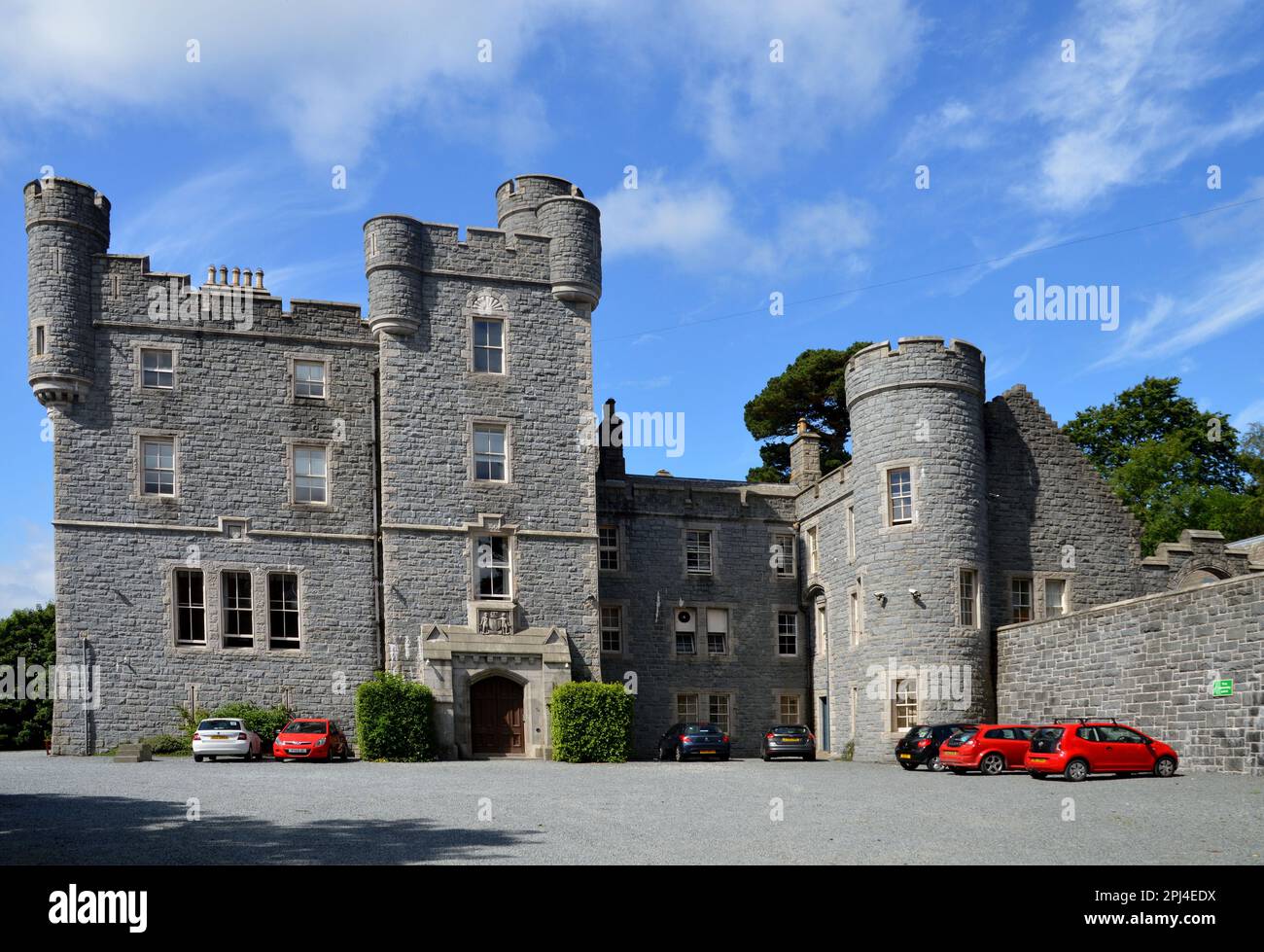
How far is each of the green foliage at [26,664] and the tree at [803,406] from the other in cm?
3068

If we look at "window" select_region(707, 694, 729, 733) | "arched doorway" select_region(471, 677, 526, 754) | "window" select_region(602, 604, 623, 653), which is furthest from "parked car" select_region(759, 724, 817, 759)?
"arched doorway" select_region(471, 677, 526, 754)

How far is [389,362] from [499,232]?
5083mm

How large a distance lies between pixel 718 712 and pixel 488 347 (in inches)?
551

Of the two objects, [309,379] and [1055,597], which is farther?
[1055,597]

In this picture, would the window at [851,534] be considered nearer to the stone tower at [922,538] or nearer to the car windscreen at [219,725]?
the stone tower at [922,538]

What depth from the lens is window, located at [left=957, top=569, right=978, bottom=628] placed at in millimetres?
35094

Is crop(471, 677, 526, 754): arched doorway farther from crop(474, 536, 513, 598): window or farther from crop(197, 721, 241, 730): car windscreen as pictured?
crop(197, 721, 241, 730): car windscreen

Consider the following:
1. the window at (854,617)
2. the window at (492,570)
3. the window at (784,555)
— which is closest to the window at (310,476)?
the window at (492,570)

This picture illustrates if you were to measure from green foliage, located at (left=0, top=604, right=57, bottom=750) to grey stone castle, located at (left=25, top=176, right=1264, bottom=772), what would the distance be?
53.8ft

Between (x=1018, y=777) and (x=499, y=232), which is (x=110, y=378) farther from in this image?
(x=1018, y=777)

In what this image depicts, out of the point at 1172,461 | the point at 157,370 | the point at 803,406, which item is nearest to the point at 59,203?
the point at 157,370

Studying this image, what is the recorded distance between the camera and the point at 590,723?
1336 inches

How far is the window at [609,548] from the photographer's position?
136 ft

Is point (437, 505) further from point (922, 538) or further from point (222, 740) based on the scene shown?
point (922, 538)
